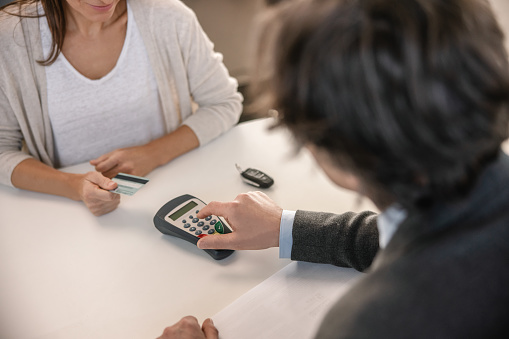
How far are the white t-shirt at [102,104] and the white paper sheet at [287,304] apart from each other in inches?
26.0

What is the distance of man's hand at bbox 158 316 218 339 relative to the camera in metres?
0.61

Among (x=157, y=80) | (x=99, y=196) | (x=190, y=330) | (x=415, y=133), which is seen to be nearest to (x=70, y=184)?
(x=99, y=196)

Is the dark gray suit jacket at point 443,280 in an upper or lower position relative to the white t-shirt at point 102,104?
upper

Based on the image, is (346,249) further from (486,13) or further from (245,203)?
(486,13)

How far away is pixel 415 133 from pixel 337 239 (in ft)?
1.17

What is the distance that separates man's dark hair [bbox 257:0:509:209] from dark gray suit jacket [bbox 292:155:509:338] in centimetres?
3

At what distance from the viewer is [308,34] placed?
41cm

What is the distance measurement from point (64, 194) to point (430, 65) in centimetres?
81

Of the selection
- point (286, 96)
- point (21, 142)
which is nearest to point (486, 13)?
point (286, 96)

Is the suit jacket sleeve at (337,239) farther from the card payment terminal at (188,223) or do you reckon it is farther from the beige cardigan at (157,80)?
the beige cardigan at (157,80)

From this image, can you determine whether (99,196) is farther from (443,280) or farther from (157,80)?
(443,280)

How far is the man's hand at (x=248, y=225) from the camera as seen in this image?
764 millimetres

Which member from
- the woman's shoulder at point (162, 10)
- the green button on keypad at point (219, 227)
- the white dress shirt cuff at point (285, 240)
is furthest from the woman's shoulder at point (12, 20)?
the white dress shirt cuff at point (285, 240)

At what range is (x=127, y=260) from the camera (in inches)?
30.6
